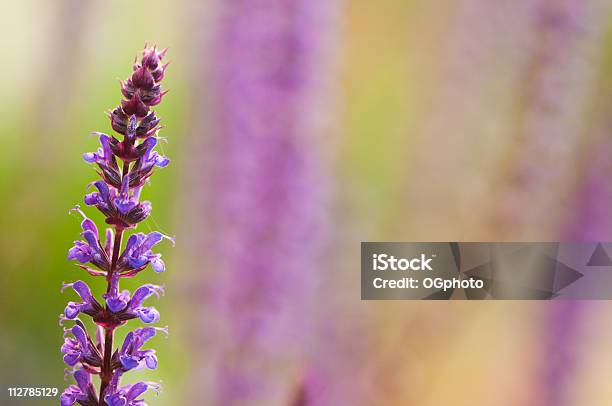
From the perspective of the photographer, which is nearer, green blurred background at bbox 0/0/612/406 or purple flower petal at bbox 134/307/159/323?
purple flower petal at bbox 134/307/159/323

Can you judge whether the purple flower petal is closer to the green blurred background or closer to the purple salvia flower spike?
the purple salvia flower spike

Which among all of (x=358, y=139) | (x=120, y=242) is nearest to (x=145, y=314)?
(x=120, y=242)

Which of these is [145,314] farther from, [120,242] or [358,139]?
[358,139]

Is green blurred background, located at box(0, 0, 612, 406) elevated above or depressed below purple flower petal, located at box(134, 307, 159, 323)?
above

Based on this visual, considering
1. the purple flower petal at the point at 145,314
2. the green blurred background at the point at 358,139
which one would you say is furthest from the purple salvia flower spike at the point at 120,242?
the green blurred background at the point at 358,139

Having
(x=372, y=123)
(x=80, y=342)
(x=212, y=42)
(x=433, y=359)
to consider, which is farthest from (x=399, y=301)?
(x=80, y=342)

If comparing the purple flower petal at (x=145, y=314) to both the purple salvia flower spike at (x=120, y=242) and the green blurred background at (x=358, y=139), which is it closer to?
the purple salvia flower spike at (x=120, y=242)

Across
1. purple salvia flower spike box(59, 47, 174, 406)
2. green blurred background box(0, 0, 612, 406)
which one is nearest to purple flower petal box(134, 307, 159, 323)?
purple salvia flower spike box(59, 47, 174, 406)
